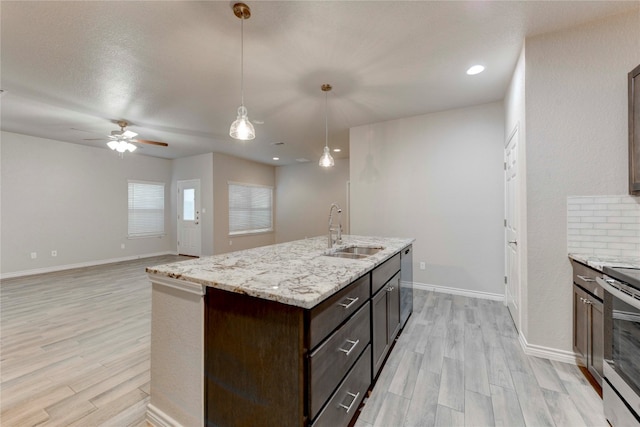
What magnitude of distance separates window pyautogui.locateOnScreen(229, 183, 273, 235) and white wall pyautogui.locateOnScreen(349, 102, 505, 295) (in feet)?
13.5

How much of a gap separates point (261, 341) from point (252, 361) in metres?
0.11

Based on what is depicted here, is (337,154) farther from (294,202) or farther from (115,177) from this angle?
(115,177)

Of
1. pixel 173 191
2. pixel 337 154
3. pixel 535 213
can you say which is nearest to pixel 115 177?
pixel 173 191

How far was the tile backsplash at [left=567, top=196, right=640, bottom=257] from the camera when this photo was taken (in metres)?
1.94

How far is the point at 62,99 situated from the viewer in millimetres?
3338

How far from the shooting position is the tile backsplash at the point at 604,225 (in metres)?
1.94

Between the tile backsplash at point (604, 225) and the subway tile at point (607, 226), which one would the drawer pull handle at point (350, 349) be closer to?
the tile backsplash at point (604, 225)

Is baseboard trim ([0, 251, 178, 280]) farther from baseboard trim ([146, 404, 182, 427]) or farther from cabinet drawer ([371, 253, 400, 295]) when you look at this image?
cabinet drawer ([371, 253, 400, 295])

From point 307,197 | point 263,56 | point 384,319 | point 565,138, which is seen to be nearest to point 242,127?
point 263,56

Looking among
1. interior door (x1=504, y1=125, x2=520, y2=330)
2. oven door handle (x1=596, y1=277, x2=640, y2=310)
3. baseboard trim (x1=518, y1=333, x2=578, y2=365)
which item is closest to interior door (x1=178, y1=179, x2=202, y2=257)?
interior door (x1=504, y1=125, x2=520, y2=330)

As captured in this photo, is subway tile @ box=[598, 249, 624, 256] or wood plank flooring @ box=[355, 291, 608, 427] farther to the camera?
subway tile @ box=[598, 249, 624, 256]

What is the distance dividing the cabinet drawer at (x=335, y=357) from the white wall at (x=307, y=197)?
5510 millimetres

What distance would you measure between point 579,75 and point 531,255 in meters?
1.52

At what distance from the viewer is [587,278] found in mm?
1831
